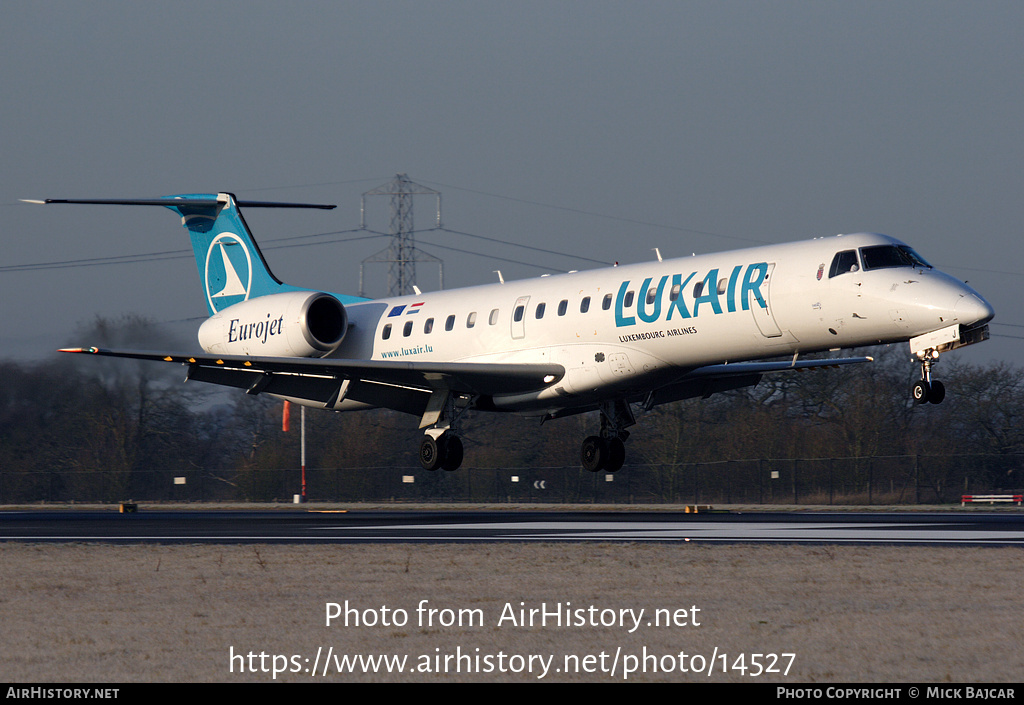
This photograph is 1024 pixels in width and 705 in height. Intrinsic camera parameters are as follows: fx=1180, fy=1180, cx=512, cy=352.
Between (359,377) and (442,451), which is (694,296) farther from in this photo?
(359,377)

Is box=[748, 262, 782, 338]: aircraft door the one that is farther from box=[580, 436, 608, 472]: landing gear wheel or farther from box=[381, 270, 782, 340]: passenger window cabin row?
box=[580, 436, 608, 472]: landing gear wheel

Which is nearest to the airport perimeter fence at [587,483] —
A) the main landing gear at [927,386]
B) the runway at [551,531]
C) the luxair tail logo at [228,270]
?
the luxair tail logo at [228,270]

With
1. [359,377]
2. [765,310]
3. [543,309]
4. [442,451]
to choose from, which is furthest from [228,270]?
[765,310]

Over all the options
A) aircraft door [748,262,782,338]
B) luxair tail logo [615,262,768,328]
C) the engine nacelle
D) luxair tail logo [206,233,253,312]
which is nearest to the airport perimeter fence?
luxair tail logo [206,233,253,312]

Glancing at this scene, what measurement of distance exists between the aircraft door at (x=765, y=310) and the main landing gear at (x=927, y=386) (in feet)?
8.92

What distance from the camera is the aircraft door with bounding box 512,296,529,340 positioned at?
83.4ft

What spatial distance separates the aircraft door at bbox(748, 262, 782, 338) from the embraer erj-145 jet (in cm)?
3

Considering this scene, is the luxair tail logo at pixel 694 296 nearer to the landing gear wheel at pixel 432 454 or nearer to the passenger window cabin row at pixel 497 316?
the passenger window cabin row at pixel 497 316

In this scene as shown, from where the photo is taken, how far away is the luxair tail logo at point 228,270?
32.5 meters

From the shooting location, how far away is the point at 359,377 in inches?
1046

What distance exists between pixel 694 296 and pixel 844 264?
2.90 meters

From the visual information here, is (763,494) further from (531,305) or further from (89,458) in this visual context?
(89,458)

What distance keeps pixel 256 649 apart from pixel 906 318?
1438cm

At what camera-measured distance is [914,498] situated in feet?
143
